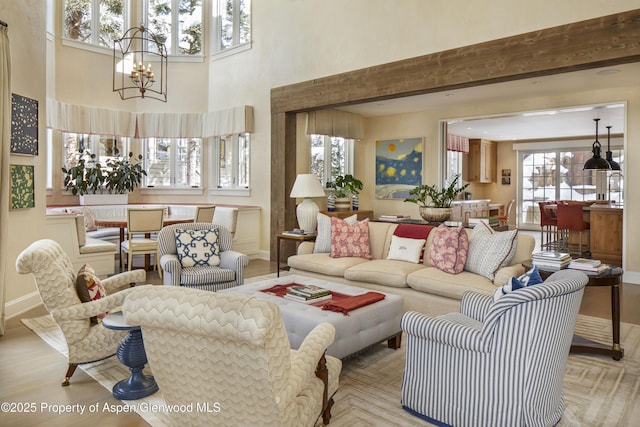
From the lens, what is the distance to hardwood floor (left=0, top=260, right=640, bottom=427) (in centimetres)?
235

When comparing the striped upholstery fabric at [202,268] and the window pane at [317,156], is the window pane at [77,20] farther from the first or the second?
the striped upholstery fabric at [202,268]

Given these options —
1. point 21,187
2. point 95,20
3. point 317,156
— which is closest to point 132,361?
point 21,187

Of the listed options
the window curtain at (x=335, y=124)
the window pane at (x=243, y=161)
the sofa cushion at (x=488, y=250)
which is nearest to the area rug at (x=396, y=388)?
the sofa cushion at (x=488, y=250)

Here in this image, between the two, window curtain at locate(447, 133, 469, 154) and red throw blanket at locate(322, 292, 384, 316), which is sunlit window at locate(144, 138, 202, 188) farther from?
red throw blanket at locate(322, 292, 384, 316)

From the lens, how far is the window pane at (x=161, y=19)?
8.62 m

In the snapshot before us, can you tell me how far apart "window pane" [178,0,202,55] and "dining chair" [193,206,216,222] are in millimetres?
3818

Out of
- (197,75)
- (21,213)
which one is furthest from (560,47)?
(197,75)

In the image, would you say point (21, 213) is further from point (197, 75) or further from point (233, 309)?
point (197, 75)

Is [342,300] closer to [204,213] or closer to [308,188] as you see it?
[308,188]

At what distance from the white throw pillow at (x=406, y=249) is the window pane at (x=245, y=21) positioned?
5083 mm

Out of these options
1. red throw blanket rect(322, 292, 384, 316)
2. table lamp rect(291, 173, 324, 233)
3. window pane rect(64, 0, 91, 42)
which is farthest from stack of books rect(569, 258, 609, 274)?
window pane rect(64, 0, 91, 42)

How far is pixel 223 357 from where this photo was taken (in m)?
1.59

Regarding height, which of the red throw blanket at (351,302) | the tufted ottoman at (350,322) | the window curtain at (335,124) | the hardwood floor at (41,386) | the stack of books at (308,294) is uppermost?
the window curtain at (335,124)

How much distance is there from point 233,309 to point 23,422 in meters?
1.75
